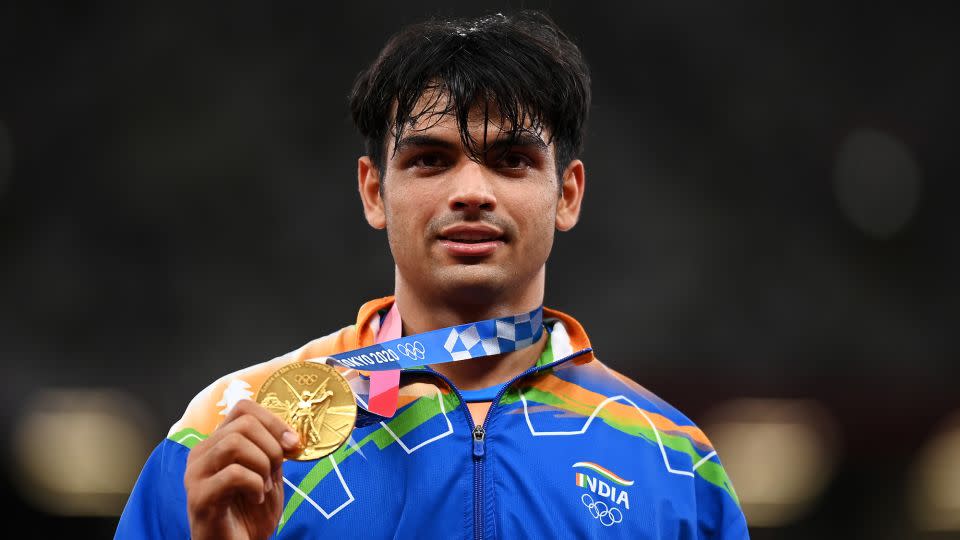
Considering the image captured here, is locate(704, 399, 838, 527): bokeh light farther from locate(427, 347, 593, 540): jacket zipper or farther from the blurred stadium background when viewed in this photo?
locate(427, 347, 593, 540): jacket zipper

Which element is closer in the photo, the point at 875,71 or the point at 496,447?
the point at 496,447

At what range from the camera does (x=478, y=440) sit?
2291 millimetres

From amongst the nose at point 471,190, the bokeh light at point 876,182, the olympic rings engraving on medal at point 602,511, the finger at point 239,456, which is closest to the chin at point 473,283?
the nose at point 471,190

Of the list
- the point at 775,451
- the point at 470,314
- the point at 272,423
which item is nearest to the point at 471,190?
the point at 470,314

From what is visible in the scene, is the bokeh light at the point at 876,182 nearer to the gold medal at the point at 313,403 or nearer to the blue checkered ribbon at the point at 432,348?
the blue checkered ribbon at the point at 432,348

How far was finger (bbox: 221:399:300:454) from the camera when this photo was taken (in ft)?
6.36

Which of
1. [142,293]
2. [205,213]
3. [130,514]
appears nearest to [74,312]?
[142,293]

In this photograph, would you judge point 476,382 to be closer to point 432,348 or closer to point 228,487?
point 432,348

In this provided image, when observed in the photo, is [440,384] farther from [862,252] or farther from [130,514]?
[862,252]

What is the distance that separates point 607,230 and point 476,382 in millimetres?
3935

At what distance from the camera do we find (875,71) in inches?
244

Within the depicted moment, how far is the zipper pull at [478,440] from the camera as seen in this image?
2279 mm

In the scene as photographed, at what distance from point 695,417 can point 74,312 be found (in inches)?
127

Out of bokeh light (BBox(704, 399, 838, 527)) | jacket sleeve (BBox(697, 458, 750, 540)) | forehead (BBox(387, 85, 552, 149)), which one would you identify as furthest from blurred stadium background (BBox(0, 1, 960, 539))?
forehead (BBox(387, 85, 552, 149))
